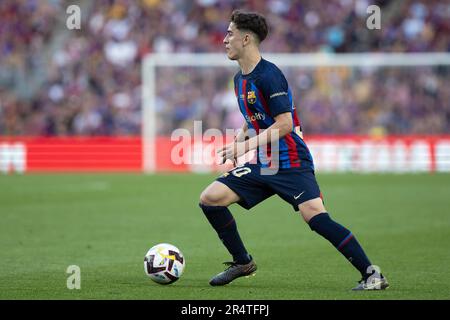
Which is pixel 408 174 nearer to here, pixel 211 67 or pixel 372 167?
pixel 372 167

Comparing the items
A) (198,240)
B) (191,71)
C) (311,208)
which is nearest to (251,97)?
(311,208)

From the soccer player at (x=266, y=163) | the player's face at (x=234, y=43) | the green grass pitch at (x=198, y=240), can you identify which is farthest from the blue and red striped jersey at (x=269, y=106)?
the green grass pitch at (x=198, y=240)

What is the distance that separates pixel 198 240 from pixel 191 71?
15.8 meters

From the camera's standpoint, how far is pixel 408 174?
85.0 ft

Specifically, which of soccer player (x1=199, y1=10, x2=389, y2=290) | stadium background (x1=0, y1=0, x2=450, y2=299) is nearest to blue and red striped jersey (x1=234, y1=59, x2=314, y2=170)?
soccer player (x1=199, y1=10, x2=389, y2=290)

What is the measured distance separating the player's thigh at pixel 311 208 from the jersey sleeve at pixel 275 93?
2.77 ft

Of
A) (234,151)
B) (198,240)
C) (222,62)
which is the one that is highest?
(222,62)

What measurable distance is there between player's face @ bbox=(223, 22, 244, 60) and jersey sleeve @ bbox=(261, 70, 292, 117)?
0.45 meters

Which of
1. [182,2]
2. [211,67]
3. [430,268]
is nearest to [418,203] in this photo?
[430,268]

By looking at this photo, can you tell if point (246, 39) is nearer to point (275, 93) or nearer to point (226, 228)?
point (275, 93)

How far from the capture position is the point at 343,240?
8.24 metres

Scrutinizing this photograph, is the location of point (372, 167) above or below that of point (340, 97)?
below
